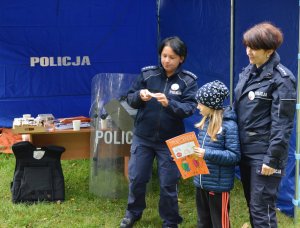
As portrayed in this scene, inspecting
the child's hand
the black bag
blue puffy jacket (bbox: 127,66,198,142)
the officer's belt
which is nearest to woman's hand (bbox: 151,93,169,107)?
blue puffy jacket (bbox: 127,66,198,142)

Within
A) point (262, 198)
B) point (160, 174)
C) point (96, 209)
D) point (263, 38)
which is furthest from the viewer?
point (96, 209)

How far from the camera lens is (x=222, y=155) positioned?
2727mm

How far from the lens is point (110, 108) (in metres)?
4.25

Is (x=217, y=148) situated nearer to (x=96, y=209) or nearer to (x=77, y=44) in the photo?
(x=96, y=209)

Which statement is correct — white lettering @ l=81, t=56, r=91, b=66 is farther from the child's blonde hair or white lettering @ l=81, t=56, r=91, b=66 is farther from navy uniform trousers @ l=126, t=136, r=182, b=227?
the child's blonde hair

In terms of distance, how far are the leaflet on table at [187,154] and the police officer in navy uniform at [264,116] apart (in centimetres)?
28

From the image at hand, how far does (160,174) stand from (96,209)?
965mm

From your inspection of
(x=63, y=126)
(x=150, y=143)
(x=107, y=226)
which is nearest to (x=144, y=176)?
(x=150, y=143)

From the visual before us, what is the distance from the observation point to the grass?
12.7 ft

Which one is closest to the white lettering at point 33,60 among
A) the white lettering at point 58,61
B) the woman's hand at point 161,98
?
the white lettering at point 58,61

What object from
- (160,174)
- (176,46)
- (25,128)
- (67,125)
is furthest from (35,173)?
(176,46)

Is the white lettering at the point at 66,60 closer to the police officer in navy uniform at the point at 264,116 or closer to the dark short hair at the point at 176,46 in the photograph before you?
the dark short hair at the point at 176,46

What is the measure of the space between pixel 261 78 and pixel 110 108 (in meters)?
1.92

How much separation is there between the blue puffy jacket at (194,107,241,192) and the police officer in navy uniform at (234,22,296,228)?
6 centimetres
